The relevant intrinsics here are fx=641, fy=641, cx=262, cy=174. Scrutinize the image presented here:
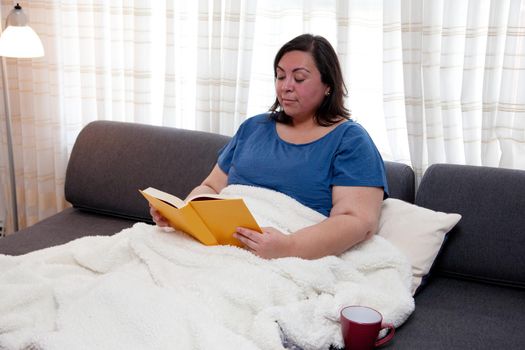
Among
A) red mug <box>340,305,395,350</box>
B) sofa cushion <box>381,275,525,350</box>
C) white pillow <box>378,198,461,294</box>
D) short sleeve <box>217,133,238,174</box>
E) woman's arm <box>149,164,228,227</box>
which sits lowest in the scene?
sofa cushion <box>381,275,525,350</box>

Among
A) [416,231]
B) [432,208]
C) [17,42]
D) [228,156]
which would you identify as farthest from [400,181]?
[17,42]

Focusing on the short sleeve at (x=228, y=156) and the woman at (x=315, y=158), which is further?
the short sleeve at (x=228, y=156)

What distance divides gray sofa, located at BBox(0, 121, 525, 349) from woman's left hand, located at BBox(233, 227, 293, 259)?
1.25 feet

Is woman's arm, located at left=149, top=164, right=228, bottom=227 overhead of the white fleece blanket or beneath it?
overhead

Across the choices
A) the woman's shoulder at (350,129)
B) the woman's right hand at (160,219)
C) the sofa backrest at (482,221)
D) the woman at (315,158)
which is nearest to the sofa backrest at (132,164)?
the woman at (315,158)

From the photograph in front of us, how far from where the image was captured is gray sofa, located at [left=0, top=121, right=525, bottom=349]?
6.05 ft

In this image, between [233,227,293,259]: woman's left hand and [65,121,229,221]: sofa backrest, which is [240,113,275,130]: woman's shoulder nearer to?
[65,121,229,221]: sofa backrest

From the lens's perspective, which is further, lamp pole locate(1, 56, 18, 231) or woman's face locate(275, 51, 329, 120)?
lamp pole locate(1, 56, 18, 231)

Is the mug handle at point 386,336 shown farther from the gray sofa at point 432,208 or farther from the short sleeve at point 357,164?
the short sleeve at point 357,164

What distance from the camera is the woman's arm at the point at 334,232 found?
5.71 feet

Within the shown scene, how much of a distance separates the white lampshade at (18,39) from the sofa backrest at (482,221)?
1.61 meters

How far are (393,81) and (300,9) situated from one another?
467mm

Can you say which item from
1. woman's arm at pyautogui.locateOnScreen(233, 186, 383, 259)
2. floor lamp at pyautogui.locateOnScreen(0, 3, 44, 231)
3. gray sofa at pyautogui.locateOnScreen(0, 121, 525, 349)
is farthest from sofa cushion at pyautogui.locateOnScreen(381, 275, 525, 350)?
floor lamp at pyautogui.locateOnScreen(0, 3, 44, 231)

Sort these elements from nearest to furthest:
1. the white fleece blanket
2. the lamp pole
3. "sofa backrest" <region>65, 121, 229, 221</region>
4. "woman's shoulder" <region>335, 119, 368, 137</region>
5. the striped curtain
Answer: the white fleece blanket → "woman's shoulder" <region>335, 119, 368, 137</region> → the striped curtain → "sofa backrest" <region>65, 121, 229, 221</region> → the lamp pole
